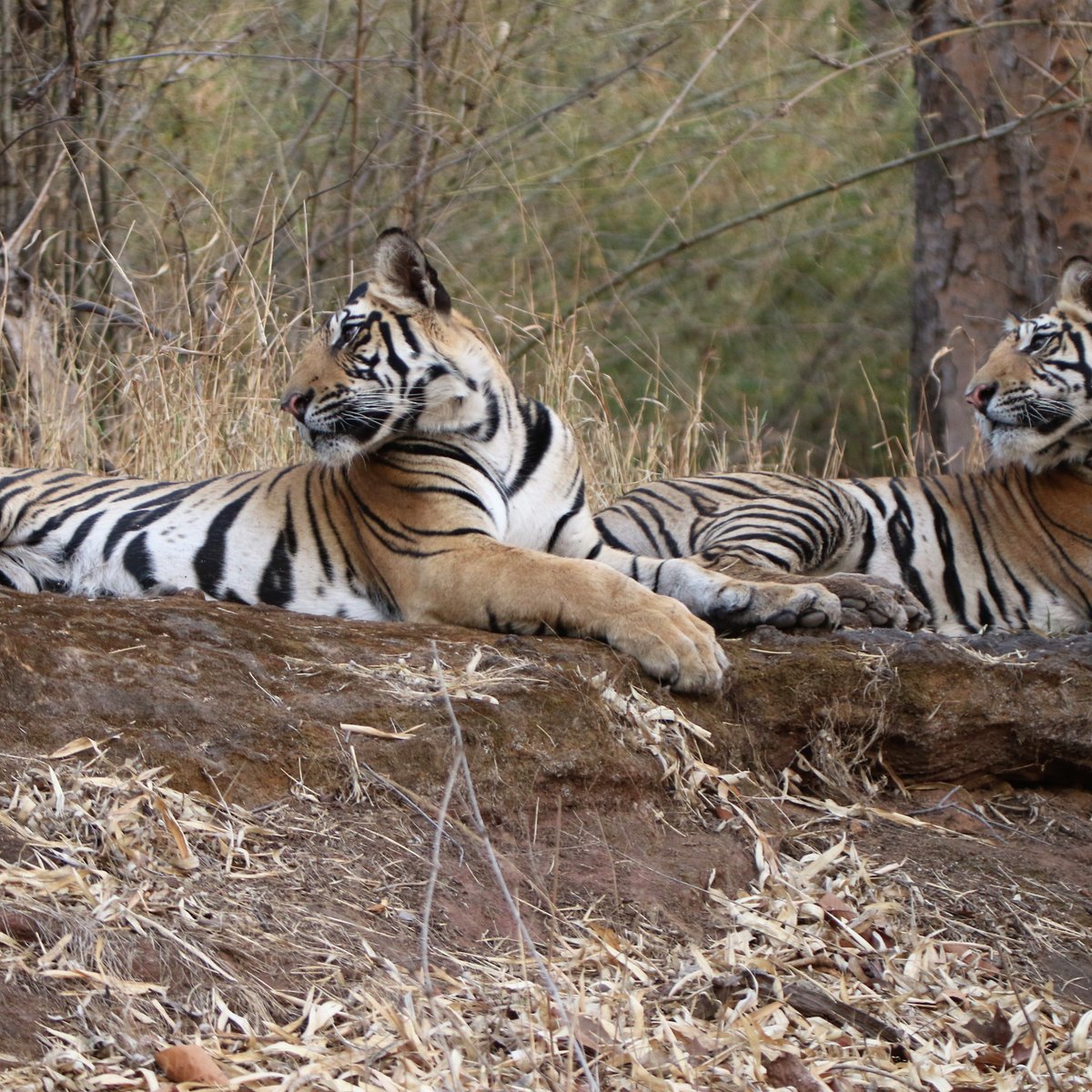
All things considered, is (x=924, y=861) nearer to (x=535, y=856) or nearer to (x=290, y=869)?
(x=535, y=856)

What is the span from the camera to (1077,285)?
5.37 m

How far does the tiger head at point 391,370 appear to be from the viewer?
421 cm

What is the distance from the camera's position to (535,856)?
116 inches

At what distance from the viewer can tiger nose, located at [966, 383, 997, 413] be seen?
206 inches

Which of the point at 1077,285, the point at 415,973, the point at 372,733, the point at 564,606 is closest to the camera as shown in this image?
the point at 415,973

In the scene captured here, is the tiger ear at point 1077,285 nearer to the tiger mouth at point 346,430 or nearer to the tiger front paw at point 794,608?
the tiger front paw at point 794,608

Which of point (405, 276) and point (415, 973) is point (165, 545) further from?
point (415, 973)

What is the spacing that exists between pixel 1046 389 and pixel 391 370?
7.66 ft

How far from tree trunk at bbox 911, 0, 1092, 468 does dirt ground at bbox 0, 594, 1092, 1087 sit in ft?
14.3

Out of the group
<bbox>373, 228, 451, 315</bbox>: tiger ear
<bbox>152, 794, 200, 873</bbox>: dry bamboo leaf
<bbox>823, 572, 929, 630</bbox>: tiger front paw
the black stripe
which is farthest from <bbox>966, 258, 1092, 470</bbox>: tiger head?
<bbox>152, 794, 200, 873</bbox>: dry bamboo leaf

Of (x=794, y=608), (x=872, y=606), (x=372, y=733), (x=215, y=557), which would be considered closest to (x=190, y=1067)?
(x=372, y=733)

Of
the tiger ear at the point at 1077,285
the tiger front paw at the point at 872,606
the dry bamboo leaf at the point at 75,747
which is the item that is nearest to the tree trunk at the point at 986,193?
the tiger ear at the point at 1077,285

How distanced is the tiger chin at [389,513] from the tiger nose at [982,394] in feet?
4.77

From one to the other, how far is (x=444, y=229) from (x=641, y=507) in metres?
4.40
